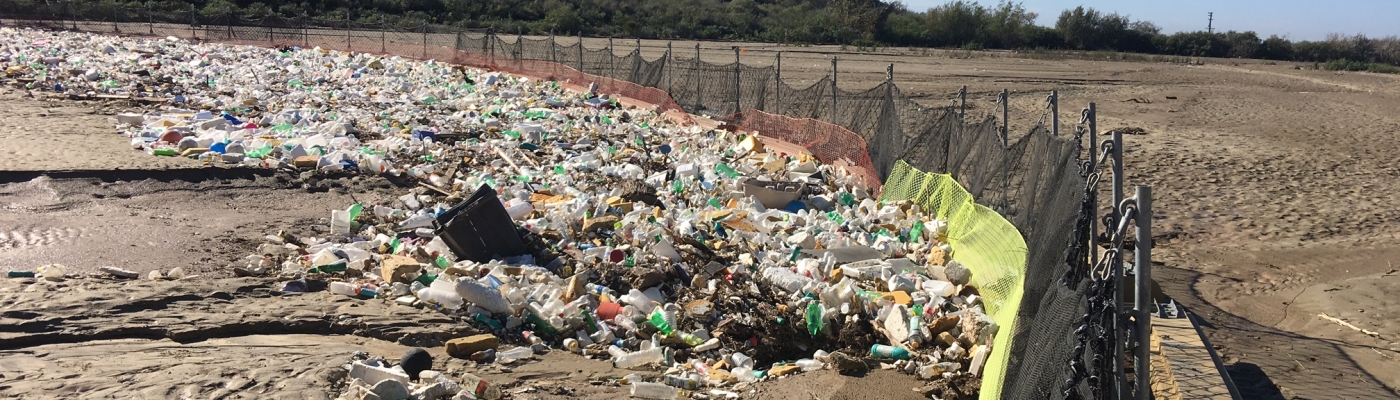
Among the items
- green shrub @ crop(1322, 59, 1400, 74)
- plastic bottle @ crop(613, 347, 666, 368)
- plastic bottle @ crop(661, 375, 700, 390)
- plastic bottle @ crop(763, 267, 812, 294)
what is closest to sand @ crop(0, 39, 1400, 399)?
plastic bottle @ crop(613, 347, 666, 368)

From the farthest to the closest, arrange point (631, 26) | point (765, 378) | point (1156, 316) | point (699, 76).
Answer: point (631, 26) < point (699, 76) < point (1156, 316) < point (765, 378)

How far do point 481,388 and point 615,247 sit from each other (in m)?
2.67

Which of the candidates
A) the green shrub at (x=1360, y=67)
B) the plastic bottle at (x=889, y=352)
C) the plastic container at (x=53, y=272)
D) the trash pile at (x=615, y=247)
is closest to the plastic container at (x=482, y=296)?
the trash pile at (x=615, y=247)

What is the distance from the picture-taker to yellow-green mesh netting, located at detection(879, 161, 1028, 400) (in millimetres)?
4445

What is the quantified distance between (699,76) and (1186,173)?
21.4 feet

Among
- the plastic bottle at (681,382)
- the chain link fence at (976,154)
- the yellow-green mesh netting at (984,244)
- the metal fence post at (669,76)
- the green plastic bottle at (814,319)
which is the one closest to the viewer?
the chain link fence at (976,154)

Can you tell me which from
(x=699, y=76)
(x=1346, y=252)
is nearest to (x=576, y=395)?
(x=1346, y=252)

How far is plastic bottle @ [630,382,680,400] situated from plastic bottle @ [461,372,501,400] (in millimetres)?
594

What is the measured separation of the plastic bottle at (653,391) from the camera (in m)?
4.53

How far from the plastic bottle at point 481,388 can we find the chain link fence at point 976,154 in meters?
2.01

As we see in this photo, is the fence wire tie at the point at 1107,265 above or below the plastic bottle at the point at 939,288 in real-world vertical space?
above

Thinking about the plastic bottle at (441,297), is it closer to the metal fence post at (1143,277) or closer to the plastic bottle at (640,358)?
the plastic bottle at (640,358)

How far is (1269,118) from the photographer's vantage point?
17.0m

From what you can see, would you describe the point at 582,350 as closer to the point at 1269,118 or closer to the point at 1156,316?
the point at 1156,316
